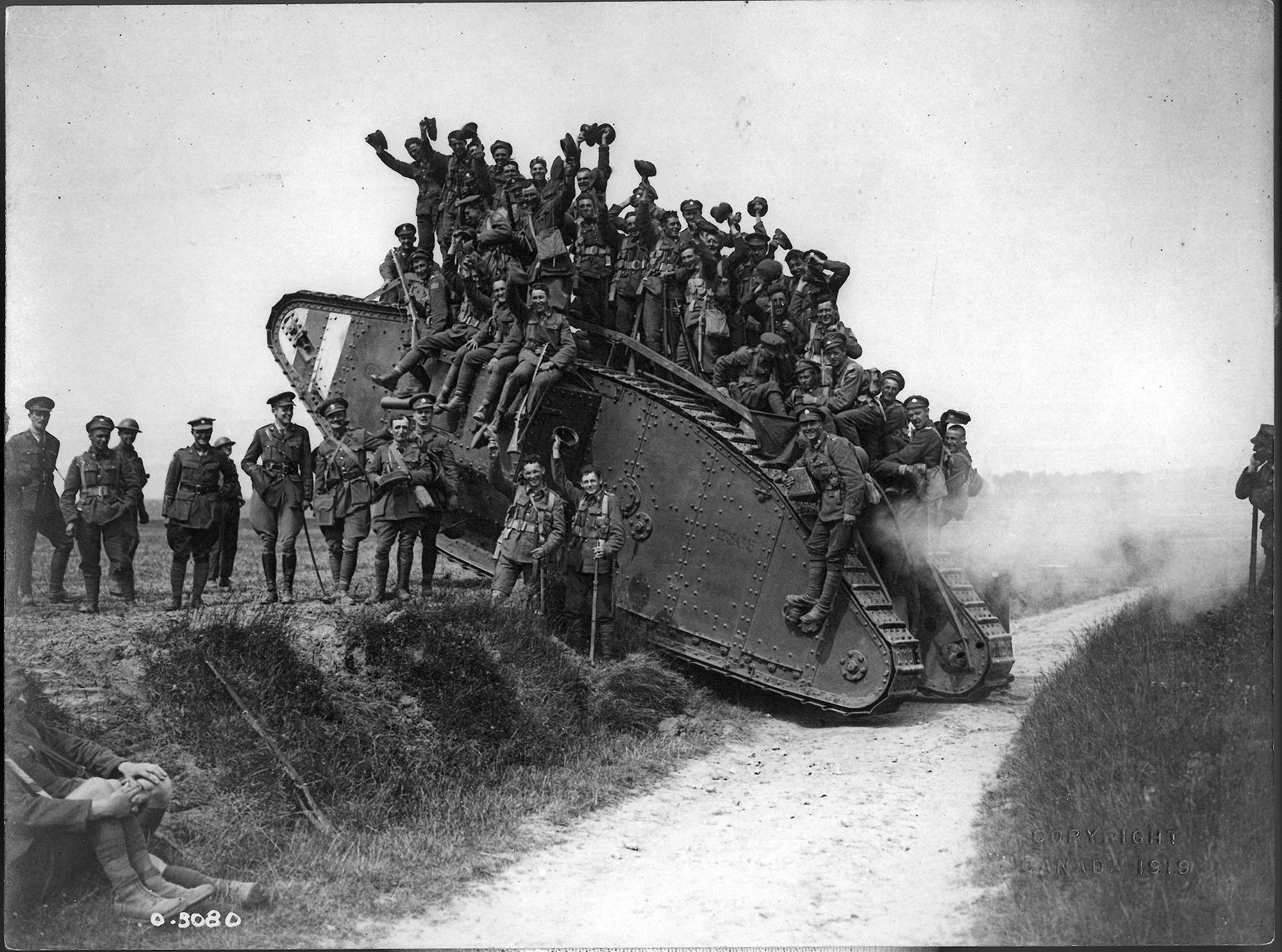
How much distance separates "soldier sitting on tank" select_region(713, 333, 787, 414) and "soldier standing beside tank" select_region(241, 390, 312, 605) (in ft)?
14.6

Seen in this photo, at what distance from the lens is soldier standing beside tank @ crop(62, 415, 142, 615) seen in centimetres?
1125

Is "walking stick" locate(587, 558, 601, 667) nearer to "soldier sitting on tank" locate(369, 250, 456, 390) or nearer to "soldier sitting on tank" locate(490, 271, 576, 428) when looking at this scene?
"soldier sitting on tank" locate(490, 271, 576, 428)

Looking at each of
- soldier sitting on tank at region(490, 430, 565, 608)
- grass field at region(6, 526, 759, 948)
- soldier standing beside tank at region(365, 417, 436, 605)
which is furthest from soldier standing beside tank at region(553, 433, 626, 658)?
soldier standing beside tank at region(365, 417, 436, 605)

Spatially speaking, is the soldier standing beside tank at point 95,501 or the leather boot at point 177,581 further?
the leather boot at point 177,581

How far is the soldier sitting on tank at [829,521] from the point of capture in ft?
35.9

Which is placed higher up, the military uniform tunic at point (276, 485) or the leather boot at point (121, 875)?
the military uniform tunic at point (276, 485)

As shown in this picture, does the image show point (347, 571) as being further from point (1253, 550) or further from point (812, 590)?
point (1253, 550)

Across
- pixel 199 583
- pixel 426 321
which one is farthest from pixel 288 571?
pixel 426 321

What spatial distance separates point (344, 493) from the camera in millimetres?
12227

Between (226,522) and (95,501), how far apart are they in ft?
4.35

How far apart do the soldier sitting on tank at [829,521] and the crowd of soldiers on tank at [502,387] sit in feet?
0.26

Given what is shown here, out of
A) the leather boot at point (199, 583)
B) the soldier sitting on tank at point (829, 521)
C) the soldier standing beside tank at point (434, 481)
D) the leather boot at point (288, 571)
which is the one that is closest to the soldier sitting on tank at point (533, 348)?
the soldier standing beside tank at point (434, 481)

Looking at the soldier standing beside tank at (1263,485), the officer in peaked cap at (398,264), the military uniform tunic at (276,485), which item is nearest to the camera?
the soldier standing beside tank at (1263,485)

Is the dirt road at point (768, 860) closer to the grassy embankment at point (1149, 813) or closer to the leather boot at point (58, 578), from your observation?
the grassy embankment at point (1149, 813)
